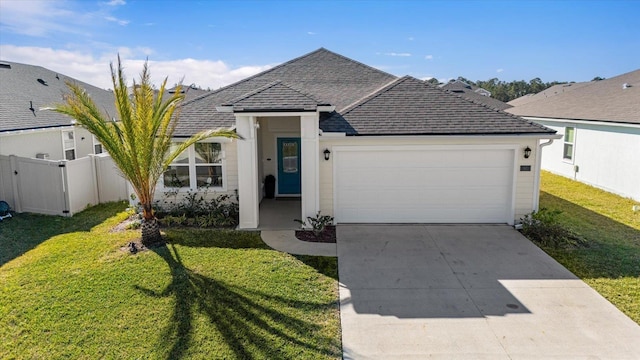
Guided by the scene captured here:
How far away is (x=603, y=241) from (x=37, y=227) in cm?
1561

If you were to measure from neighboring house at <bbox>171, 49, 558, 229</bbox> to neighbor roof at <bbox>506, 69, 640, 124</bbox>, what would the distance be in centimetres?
729

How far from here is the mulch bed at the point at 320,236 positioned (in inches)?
414

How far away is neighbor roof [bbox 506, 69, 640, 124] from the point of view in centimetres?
1642

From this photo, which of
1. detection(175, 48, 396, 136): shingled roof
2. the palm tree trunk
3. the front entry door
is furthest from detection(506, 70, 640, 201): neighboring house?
the palm tree trunk

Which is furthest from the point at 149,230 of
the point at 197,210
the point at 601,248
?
the point at 601,248

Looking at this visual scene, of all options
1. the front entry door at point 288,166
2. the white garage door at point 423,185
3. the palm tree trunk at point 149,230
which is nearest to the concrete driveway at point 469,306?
the white garage door at point 423,185

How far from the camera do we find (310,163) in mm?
11109

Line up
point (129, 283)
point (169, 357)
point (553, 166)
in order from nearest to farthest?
point (169, 357) → point (129, 283) → point (553, 166)

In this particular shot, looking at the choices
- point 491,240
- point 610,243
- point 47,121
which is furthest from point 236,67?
point 610,243

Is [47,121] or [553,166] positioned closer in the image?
[47,121]

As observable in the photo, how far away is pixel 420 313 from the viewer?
22.4 ft

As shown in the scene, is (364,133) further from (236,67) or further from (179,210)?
(236,67)

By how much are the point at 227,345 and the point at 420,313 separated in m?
3.24

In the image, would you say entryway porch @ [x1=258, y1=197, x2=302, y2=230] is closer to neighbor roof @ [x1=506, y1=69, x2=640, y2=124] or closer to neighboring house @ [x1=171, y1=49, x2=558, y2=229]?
neighboring house @ [x1=171, y1=49, x2=558, y2=229]
